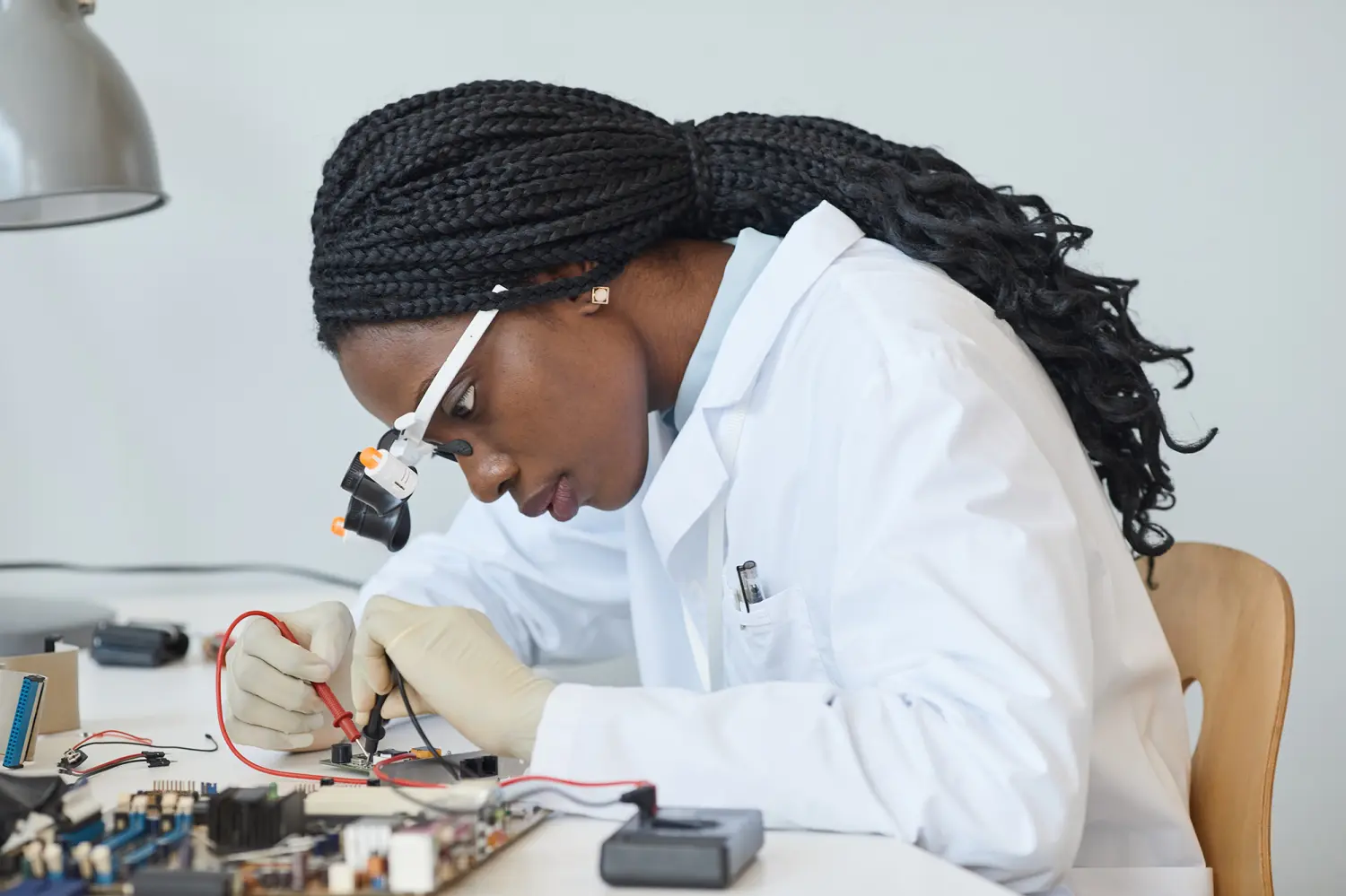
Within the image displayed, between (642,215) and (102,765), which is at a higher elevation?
(642,215)

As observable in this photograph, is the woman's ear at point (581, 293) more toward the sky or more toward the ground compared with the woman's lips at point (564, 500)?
more toward the sky

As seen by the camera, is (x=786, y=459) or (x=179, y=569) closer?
(x=786, y=459)

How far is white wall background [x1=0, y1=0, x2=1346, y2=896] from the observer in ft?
5.43

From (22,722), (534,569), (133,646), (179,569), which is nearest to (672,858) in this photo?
(22,722)

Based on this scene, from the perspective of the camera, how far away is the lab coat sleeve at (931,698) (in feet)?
2.53

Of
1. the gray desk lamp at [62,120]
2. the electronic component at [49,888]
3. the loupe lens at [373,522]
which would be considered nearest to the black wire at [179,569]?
the gray desk lamp at [62,120]

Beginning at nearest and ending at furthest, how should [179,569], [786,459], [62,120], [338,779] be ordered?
[338,779]
[786,459]
[62,120]
[179,569]

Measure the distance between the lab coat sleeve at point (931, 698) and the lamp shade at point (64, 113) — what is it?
39.9 inches

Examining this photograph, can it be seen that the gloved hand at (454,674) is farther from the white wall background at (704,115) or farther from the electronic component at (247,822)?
the white wall background at (704,115)

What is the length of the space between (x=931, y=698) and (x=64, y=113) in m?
1.25

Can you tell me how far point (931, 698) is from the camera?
82cm

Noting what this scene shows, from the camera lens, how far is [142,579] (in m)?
1.91

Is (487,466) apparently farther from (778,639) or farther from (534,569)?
(534,569)

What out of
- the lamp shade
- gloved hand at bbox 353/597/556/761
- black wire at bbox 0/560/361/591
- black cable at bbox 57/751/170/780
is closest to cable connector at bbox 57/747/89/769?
black cable at bbox 57/751/170/780
